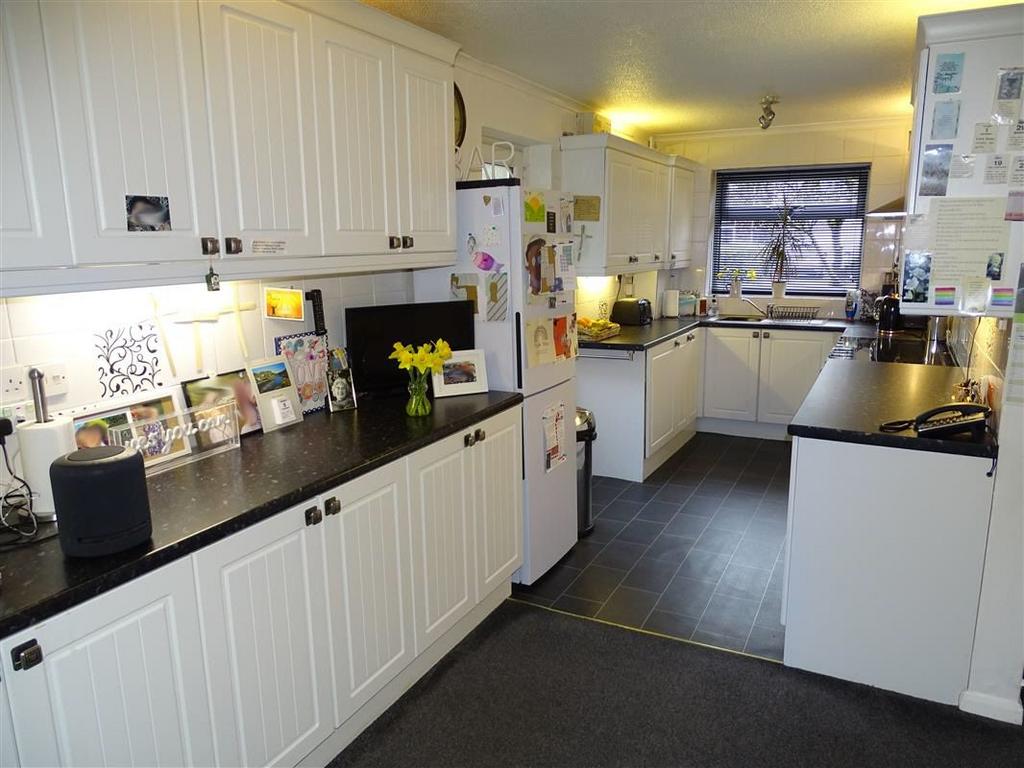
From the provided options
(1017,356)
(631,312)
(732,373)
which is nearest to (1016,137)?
(1017,356)

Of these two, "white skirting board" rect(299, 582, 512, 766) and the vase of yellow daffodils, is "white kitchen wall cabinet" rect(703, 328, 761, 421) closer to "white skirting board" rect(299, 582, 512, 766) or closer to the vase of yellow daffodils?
"white skirting board" rect(299, 582, 512, 766)

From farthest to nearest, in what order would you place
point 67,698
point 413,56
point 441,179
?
1. point 441,179
2. point 413,56
3. point 67,698

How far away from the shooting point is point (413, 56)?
2674mm

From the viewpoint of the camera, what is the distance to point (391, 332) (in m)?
2.95

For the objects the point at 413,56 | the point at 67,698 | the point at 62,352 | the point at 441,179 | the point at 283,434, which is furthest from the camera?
the point at 441,179

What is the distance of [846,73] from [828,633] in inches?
121

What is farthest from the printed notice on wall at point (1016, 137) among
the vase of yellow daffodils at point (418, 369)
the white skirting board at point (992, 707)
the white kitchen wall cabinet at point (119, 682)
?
the white kitchen wall cabinet at point (119, 682)

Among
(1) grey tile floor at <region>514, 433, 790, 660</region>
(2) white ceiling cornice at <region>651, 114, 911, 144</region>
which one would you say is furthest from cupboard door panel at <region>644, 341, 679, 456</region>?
(2) white ceiling cornice at <region>651, 114, 911, 144</region>

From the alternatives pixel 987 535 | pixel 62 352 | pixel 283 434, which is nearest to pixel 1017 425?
pixel 987 535

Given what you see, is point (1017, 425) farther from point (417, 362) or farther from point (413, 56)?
point (413, 56)

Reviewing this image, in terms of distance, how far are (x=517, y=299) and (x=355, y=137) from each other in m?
0.93

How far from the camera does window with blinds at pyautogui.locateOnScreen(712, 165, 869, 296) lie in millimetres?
5684

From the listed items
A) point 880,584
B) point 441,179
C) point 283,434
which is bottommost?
point 880,584

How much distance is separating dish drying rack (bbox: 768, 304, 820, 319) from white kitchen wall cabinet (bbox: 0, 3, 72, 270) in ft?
17.5
